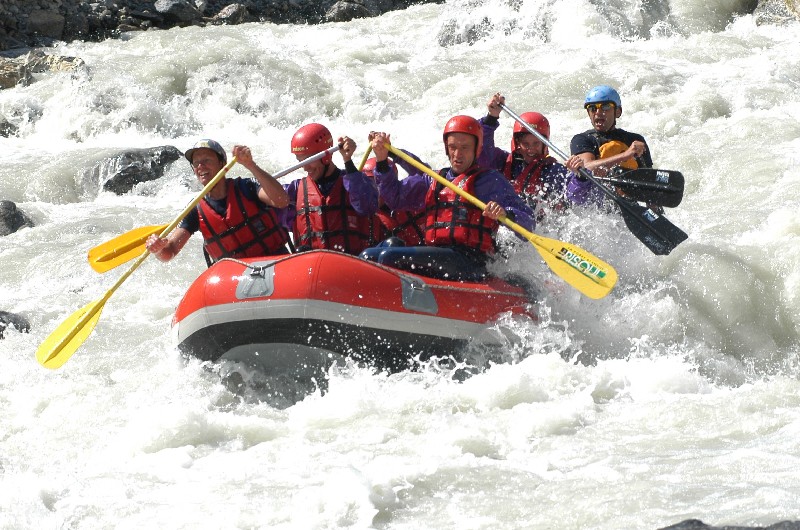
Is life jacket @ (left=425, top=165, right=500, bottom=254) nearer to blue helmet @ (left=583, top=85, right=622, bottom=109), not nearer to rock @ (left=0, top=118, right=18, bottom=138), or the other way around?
blue helmet @ (left=583, top=85, right=622, bottom=109)

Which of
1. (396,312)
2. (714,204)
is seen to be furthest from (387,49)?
(396,312)

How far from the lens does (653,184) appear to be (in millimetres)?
6551

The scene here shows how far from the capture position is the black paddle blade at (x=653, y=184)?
21.4 feet

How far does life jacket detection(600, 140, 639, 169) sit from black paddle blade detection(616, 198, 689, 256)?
634 mm

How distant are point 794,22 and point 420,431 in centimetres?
1050

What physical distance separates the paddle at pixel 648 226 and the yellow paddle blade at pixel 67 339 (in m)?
3.06

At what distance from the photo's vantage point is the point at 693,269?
6.52 meters

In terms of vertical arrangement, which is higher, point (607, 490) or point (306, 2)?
point (306, 2)

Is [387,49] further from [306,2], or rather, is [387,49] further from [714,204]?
[714,204]

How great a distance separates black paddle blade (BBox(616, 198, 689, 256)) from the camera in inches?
243

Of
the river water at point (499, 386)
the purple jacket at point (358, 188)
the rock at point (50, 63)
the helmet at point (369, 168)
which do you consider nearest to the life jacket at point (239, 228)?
the purple jacket at point (358, 188)

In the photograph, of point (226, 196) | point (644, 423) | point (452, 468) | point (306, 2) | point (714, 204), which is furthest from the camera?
point (306, 2)

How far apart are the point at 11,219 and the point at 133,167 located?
166cm

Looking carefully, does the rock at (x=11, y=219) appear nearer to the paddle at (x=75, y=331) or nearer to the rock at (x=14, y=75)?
the paddle at (x=75, y=331)
